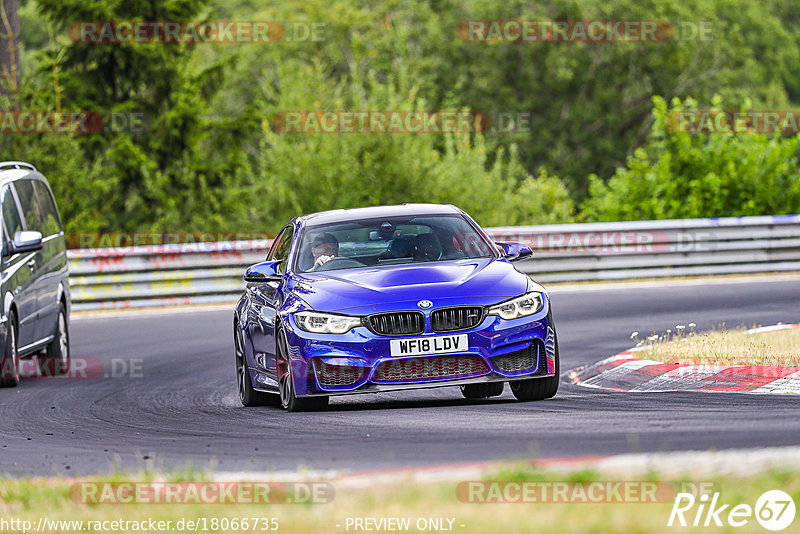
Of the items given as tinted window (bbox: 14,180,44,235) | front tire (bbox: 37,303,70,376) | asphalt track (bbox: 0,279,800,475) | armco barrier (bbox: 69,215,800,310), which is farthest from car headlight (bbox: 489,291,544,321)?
armco barrier (bbox: 69,215,800,310)

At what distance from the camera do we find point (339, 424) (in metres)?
9.43

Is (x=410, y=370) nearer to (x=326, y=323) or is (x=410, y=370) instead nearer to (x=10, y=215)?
(x=326, y=323)

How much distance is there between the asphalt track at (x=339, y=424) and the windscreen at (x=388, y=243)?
1089mm

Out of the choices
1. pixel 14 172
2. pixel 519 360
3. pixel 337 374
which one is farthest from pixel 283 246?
pixel 14 172

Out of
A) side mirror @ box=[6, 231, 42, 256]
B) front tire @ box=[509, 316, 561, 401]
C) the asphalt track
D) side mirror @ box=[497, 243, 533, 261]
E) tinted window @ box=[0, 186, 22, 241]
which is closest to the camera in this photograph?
the asphalt track

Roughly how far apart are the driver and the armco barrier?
471 inches

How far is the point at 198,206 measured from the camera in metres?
38.1

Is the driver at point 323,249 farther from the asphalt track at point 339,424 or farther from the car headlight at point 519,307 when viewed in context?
the car headlight at point 519,307

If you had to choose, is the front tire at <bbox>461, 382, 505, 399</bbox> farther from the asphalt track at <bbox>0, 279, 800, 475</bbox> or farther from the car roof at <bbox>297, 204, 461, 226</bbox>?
the car roof at <bbox>297, 204, 461, 226</bbox>

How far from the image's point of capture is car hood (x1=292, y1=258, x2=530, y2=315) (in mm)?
9992

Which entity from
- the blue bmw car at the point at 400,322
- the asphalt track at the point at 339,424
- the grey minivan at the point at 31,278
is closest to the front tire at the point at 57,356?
the grey minivan at the point at 31,278

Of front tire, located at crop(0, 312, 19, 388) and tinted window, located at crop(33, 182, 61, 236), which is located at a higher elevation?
tinted window, located at crop(33, 182, 61, 236)

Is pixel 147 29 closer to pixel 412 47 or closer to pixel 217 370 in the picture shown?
pixel 217 370

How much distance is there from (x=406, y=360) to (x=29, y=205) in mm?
7000
